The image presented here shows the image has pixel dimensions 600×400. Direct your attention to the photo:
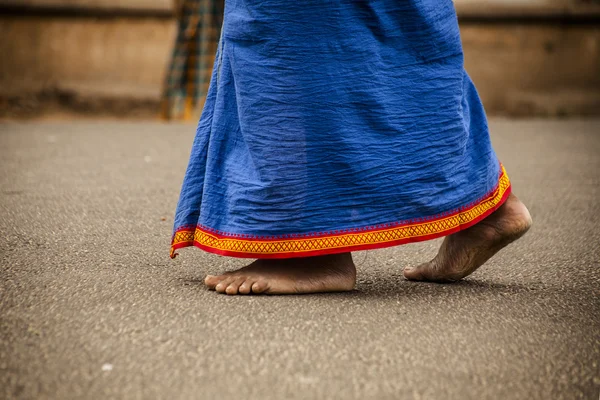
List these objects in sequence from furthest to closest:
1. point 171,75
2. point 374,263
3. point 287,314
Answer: point 171,75 → point 374,263 → point 287,314

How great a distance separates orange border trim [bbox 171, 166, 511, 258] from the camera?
5.39ft

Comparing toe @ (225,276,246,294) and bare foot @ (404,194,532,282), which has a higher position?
bare foot @ (404,194,532,282)

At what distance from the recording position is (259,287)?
65.6 inches

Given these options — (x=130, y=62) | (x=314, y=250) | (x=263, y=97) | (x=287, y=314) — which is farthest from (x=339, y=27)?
(x=130, y=62)

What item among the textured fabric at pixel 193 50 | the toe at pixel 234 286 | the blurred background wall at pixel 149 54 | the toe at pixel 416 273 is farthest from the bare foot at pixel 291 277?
the blurred background wall at pixel 149 54

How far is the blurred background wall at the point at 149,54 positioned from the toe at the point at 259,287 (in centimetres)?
622

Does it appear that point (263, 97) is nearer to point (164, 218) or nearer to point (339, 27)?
point (339, 27)

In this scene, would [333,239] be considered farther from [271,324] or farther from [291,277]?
[271,324]

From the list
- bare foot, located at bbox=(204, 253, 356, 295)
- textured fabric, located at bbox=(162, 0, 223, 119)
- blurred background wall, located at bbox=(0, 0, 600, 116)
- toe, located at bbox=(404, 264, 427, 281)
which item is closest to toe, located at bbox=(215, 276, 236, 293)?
bare foot, located at bbox=(204, 253, 356, 295)

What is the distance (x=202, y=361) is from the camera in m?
1.27

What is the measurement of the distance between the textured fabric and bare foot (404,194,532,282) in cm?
531

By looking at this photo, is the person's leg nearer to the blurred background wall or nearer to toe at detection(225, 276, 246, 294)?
toe at detection(225, 276, 246, 294)

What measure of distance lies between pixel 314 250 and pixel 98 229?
1010mm

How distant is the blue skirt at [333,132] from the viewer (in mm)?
1627
